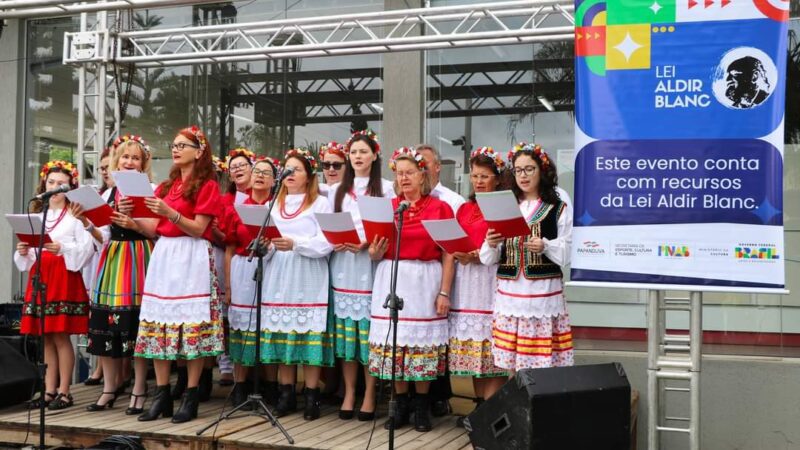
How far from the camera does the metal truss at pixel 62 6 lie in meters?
6.26

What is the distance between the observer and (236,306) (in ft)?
18.4

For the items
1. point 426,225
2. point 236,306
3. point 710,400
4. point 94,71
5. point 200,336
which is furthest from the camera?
point 94,71

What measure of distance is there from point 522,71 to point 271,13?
2735mm

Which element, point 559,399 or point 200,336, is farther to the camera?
point 200,336

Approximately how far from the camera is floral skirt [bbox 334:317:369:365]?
5215 mm

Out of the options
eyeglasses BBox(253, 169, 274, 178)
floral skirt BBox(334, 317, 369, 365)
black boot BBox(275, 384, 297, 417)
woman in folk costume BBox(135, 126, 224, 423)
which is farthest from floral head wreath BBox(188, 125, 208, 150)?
black boot BBox(275, 384, 297, 417)

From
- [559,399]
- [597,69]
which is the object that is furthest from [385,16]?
[559,399]

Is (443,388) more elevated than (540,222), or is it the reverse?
(540,222)

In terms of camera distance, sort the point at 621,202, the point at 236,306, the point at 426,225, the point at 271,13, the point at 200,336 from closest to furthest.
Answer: the point at 621,202
the point at 426,225
the point at 200,336
the point at 236,306
the point at 271,13

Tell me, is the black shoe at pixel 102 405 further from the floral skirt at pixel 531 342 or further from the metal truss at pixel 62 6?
the metal truss at pixel 62 6

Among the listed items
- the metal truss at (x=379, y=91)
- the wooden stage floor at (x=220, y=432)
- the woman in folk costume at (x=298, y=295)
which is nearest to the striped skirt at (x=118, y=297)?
the wooden stage floor at (x=220, y=432)

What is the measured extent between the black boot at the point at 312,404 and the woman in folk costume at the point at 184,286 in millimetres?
652

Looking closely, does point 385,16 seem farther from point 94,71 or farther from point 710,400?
point 710,400

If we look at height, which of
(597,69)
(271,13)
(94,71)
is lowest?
(597,69)
